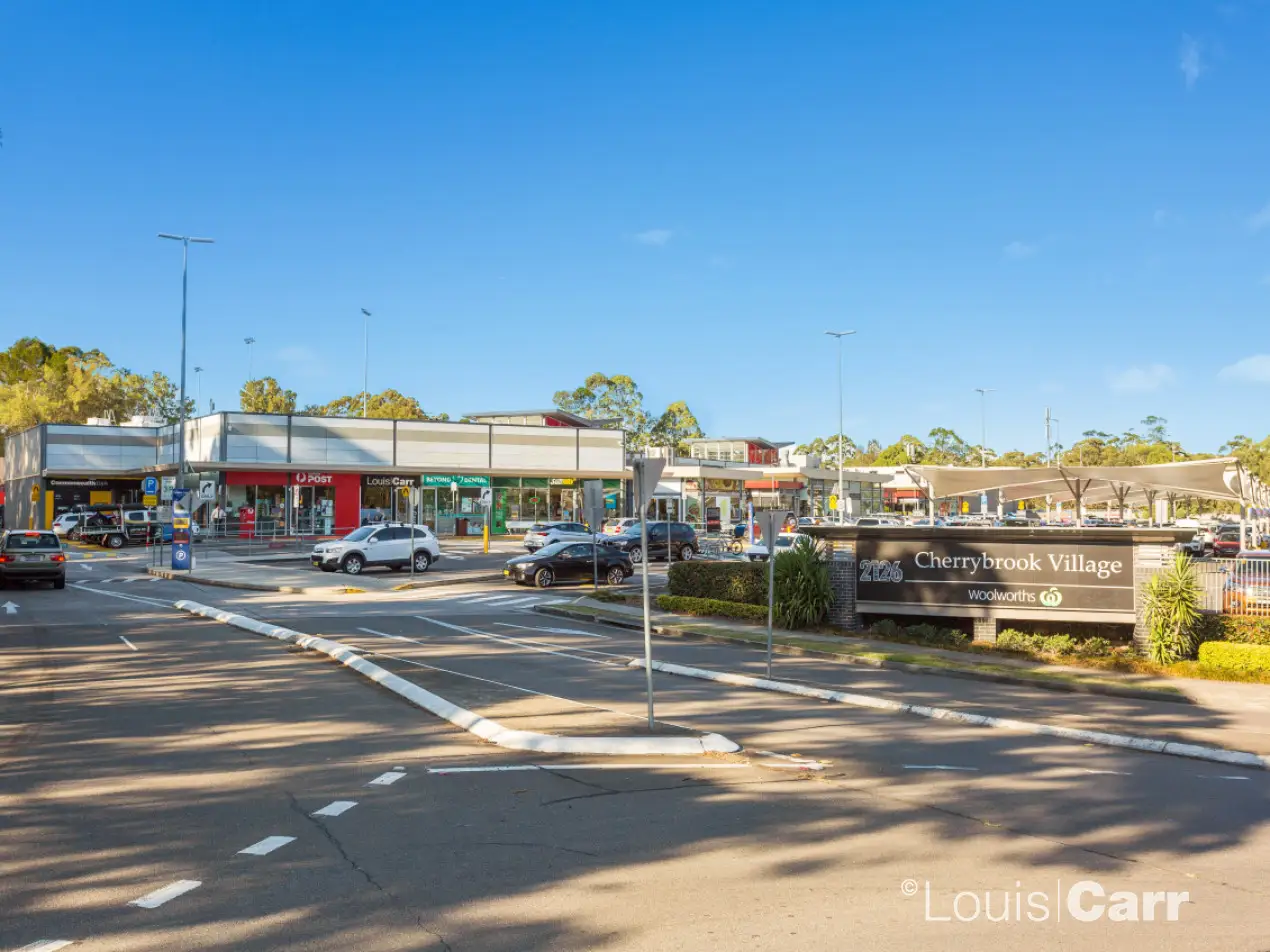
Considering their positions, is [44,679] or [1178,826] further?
[44,679]

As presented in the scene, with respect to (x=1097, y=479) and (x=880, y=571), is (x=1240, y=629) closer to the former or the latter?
(x=880, y=571)

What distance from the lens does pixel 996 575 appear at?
64.6 feet

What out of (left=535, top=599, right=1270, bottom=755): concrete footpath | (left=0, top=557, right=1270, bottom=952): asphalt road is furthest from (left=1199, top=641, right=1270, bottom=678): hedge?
(left=0, top=557, right=1270, bottom=952): asphalt road

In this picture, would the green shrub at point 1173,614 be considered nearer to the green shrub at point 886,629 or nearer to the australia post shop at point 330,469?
the green shrub at point 886,629

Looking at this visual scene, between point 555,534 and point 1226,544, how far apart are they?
30263mm

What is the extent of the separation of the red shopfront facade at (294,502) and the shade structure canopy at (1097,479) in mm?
35934

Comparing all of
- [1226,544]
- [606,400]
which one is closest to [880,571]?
[1226,544]

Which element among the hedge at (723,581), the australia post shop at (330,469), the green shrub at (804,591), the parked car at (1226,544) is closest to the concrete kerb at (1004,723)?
the green shrub at (804,591)

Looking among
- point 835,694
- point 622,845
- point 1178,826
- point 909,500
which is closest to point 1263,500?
point 835,694

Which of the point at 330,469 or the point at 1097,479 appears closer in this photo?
the point at 1097,479

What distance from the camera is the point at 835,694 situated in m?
13.8

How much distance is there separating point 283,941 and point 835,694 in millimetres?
9874

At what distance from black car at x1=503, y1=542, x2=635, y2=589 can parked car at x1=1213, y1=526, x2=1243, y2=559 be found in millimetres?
28559

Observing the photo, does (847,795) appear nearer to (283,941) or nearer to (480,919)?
(480,919)
